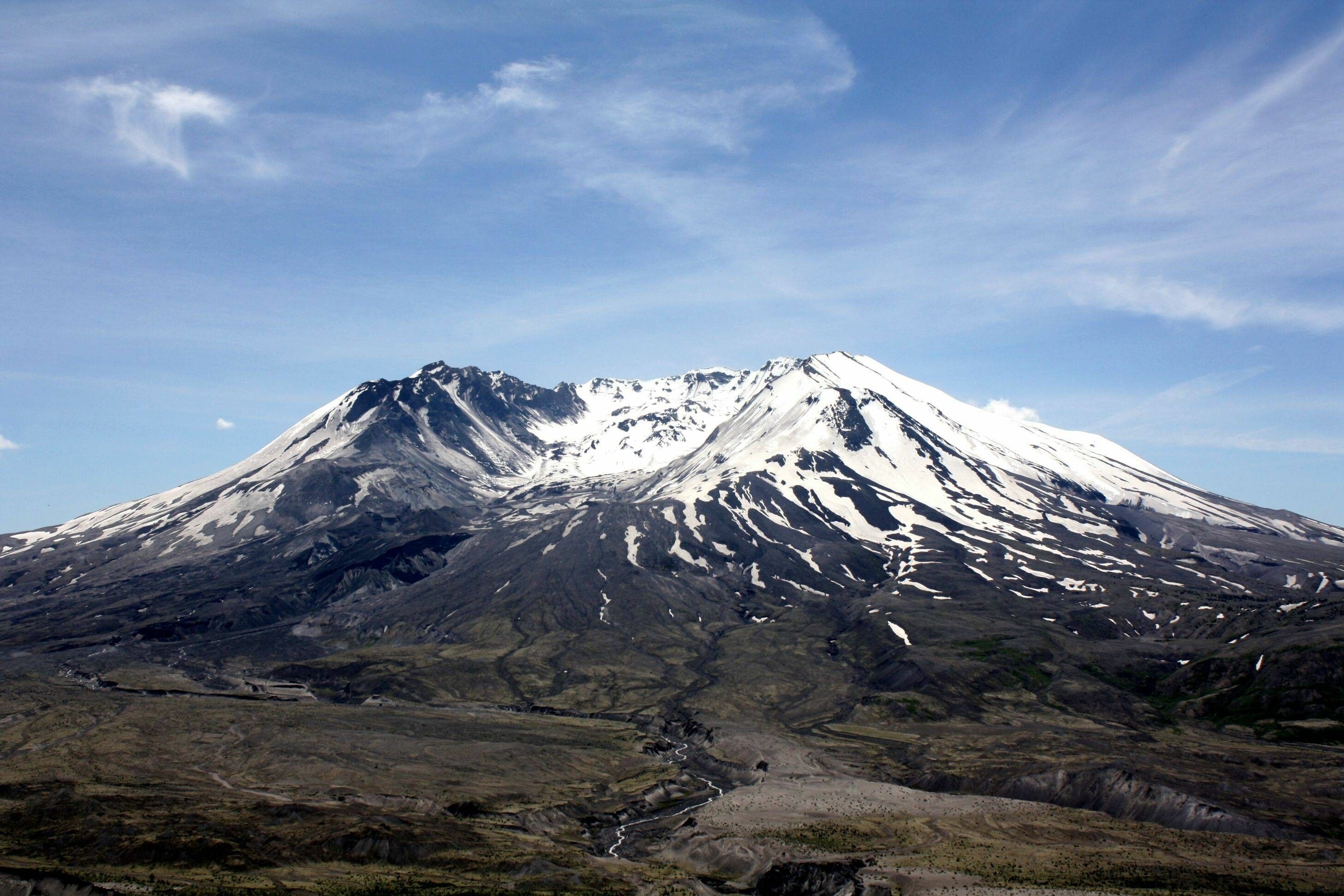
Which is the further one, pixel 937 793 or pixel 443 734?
pixel 443 734

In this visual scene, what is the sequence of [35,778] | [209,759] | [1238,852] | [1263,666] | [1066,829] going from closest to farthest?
[1238,852]
[1066,829]
[35,778]
[209,759]
[1263,666]

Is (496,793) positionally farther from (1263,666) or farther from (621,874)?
(1263,666)

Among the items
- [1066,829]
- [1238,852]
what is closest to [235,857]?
[1066,829]

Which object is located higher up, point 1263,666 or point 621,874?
point 1263,666

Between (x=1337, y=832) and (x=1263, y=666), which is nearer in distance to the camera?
(x=1337, y=832)

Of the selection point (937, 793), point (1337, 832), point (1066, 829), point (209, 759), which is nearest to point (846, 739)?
point (937, 793)

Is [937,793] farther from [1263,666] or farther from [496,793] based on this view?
[1263,666]

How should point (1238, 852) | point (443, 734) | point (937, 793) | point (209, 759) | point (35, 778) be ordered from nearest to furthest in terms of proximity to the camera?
point (1238, 852)
point (35, 778)
point (937, 793)
point (209, 759)
point (443, 734)

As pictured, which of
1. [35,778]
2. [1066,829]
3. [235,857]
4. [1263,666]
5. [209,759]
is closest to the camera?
[235,857]

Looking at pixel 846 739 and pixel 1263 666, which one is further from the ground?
pixel 1263 666
